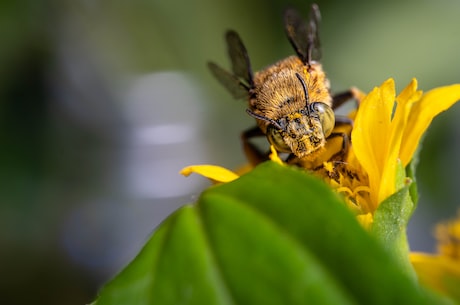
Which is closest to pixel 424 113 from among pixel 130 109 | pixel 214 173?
pixel 214 173

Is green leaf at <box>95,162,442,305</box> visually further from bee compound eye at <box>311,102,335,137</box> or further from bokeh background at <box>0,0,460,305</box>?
bokeh background at <box>0,0,460,305</box>

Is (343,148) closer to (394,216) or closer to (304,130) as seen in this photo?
(304,130)

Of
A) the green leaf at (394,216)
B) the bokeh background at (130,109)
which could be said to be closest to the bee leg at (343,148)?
the green leaf at (394,216)

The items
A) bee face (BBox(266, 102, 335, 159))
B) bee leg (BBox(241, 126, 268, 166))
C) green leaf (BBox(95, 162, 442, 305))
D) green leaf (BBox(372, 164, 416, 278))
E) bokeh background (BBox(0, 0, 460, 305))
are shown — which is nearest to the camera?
green leaf (BBox(95, 162, 442, 305))

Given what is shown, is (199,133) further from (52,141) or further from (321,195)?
(321,195)

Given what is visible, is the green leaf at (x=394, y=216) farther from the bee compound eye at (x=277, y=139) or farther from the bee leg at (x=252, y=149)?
the bee leg at (x=252, y=149)

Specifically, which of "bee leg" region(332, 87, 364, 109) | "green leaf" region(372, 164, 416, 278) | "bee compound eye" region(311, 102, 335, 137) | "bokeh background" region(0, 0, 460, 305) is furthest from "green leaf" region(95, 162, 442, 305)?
"bokeh background" region(0, 0, 460, 305)

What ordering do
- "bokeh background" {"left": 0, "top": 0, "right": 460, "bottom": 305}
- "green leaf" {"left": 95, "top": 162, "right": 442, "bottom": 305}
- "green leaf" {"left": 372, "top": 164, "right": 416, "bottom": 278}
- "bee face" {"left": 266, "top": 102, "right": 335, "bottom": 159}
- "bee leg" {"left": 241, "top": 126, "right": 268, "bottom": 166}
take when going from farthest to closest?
"bokeh background" {"left": 0, "top": 0, "right": 460, "bottom": 305}
"bee leg" {"left": 241, "top": 126, "right": 268, "bottom": 166}
"bee face" {"left": 266, "top": 102, "right": 335, "bottom": 159}
"green leaf" {"left": 372, "top": 164, "right": 416, "bottom": 278}
"green leaf" {"left": 95, "top": 162, "right": 442, "bottom": 305}
